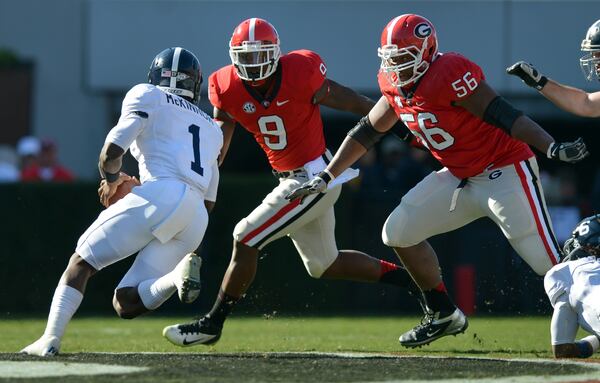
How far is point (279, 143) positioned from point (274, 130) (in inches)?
3.4

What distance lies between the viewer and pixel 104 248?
6.36 m

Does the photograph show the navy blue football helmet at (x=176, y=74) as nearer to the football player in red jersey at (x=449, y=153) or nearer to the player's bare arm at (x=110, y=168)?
the player's bare arm at (x=110, y=168)

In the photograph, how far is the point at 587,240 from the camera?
6641 millimetres

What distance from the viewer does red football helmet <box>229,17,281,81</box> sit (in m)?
7.33

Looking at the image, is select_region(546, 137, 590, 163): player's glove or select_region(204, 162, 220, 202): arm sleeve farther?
select_region(204, 162, 220, 202): arm sleeve

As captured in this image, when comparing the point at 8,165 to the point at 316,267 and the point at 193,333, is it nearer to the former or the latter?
the point at 316,267

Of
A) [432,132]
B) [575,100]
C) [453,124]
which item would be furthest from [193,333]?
[575,100]

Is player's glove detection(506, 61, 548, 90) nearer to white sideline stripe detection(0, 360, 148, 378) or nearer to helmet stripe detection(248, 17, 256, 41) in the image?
helmet stripe detection(248, 17, 256, 41)

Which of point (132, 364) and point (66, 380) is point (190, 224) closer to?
point (132, 364)

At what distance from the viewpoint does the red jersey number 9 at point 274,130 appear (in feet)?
24.4

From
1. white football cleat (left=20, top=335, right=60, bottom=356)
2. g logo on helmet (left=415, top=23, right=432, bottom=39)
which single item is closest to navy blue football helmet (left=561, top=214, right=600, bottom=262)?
g logo on helmet (left=415, top=23, right=432, bottom=39)

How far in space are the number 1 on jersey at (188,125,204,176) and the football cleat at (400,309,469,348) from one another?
5.55 feet

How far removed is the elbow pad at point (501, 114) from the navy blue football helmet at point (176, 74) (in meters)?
1.70

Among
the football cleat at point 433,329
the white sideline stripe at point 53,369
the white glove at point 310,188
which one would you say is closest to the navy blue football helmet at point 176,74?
the white glove at point 310,188
